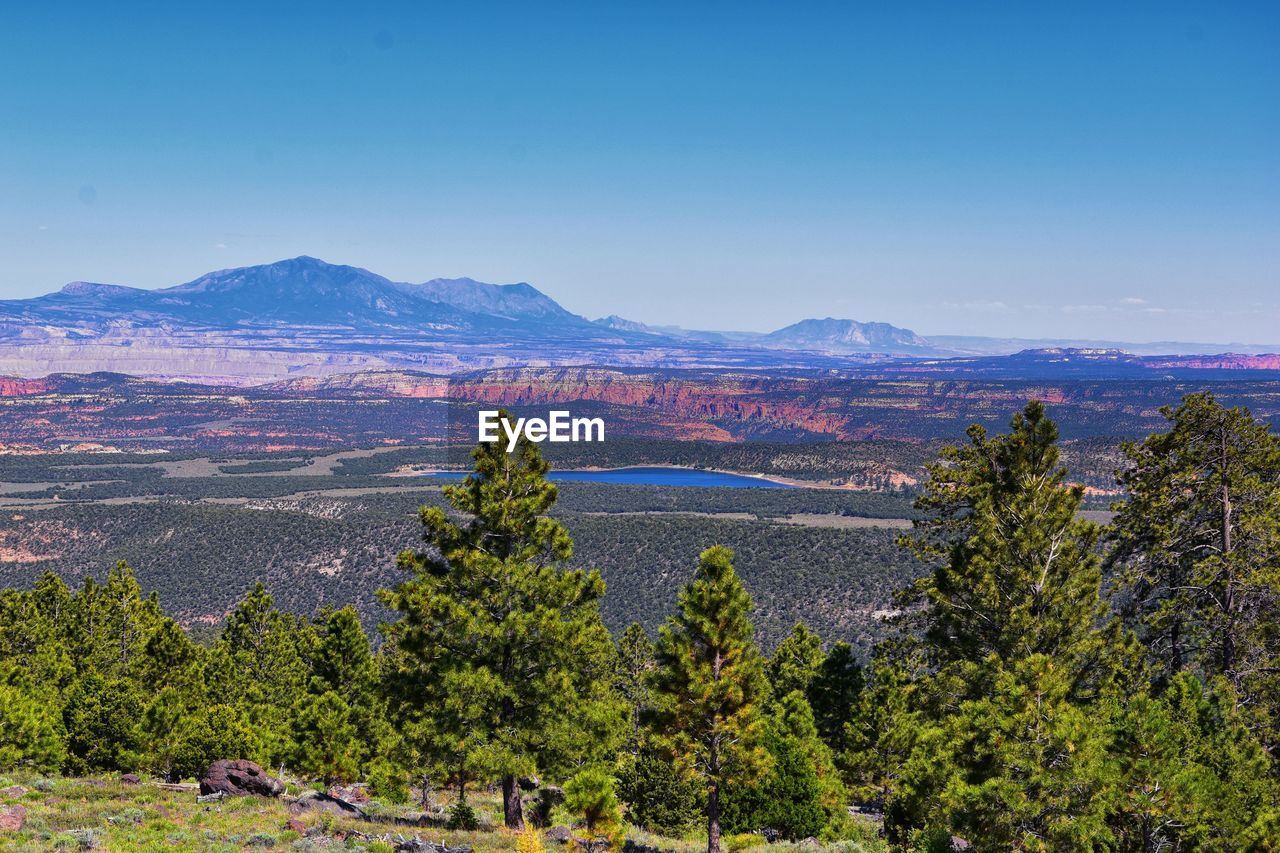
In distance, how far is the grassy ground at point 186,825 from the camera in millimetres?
23422

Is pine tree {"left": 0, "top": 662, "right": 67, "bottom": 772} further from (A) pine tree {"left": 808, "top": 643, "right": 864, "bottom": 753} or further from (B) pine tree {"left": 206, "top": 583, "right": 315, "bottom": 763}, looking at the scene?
(A) pine tree {"left": 808, "top": 643, "right": 864, "bottom": 753}

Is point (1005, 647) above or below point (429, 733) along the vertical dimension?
above

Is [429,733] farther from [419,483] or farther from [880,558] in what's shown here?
[419,483]

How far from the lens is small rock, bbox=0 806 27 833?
2411 centimetres

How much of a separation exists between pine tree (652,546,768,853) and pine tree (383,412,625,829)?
1909mm

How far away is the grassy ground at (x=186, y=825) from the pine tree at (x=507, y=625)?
8.48 ft

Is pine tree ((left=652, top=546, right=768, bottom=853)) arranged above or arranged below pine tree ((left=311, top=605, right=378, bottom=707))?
above

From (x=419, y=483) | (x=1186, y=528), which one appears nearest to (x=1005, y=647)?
(x=1186, y=528)

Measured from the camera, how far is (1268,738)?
28078 mm

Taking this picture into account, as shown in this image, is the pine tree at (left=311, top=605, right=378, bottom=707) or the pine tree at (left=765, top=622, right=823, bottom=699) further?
the pine tree at (left=311, top=605, right=378, bottom=707)

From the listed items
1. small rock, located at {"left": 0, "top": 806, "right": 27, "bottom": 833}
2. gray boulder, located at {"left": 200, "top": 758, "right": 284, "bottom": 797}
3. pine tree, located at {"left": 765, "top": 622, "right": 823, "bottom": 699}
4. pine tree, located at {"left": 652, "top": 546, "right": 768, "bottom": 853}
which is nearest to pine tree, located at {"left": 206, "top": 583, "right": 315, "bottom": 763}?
gray boulder, located at {"left": 200, "top": 758, "right": 284, "bottom": 797}

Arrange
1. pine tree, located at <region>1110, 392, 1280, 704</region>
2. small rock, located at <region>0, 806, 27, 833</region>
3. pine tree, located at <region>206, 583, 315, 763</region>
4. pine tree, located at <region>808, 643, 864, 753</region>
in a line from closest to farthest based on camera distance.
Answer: small rock, located at <region>0, 806, 27, 833</region> < pine tree, located at <region>1110, 392, 1280, 704</region> < pine tree, located at <region>808, 643, 864, 753</region> < pine tree, located at <region>206, 583, 315, 763</region>

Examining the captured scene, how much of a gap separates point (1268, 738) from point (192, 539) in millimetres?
119791

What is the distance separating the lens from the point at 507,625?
94.8 feet
